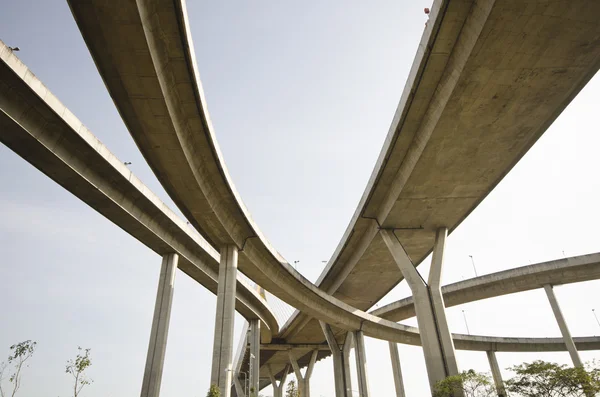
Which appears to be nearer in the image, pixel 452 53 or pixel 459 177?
pixel 452 53

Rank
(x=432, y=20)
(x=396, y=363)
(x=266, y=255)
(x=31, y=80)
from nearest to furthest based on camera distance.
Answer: (x=31, y=80)
(x=432, y=20)
(x=266, y=255)
(x=396, y=363)

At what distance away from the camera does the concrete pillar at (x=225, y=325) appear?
21594 mm

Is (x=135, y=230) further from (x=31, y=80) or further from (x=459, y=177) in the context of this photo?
(x=459, y=177)

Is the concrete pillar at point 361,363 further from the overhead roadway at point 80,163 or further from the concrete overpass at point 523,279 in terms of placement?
the overhead roadway at point 80,163

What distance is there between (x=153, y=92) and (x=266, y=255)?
15.9 meters

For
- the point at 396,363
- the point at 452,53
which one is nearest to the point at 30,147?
the point at 452,53

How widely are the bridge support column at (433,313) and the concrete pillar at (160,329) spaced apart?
49.4 ft

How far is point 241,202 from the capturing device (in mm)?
22156

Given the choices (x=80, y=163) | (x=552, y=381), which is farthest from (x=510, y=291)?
(x=80, y=163)

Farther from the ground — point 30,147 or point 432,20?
point 432,20

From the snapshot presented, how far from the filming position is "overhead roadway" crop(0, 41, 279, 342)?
1412 centimetres

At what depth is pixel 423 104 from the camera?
19.1 metres

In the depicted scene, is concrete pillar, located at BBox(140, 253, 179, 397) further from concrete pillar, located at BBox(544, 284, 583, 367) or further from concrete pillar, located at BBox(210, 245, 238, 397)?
concrete pillar, located at BBox(544, 284, 583, 367)

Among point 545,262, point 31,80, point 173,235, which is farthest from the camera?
point 545,262
